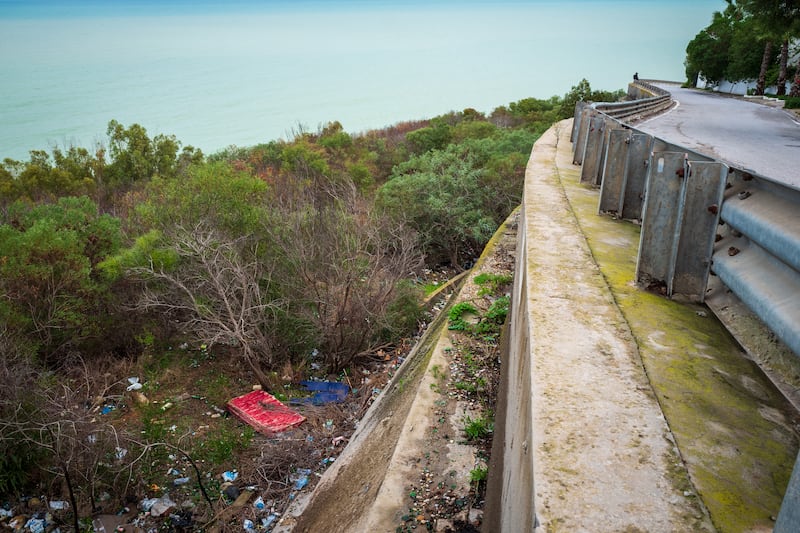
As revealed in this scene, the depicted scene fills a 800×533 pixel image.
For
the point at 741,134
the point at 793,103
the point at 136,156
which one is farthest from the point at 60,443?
the point at 793,103

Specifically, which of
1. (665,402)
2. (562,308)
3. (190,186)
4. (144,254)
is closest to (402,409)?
(562,308)

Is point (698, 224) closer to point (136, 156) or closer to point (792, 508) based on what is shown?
point (792, 508)

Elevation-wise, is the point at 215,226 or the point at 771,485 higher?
the point at 771,485

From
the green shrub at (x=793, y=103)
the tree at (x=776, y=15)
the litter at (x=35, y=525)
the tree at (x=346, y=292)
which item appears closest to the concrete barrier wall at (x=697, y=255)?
the litter at (x=35, y=525)

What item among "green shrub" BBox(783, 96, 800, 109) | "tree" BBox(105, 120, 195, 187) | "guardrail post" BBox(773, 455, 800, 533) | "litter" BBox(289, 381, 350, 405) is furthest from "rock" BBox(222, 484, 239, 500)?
"green shrub" BBox(783, 96, 800, 109)

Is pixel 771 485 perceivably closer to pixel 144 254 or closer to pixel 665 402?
pixel 665 402

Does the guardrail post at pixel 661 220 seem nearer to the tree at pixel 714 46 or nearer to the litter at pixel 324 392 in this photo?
the litter at pixel 324 392
